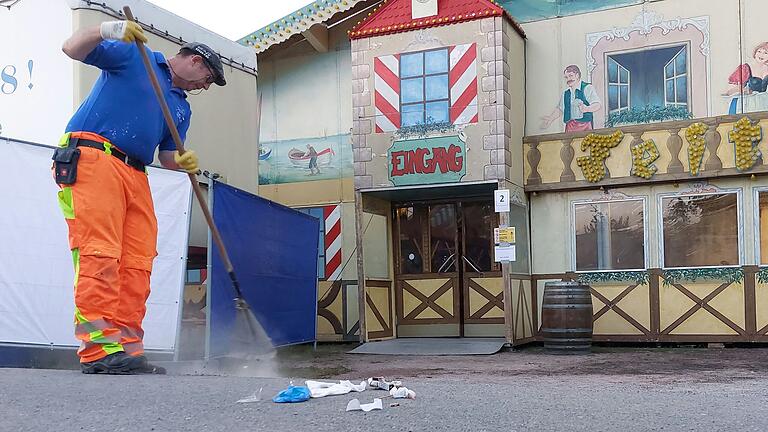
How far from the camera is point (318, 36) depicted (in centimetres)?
1352

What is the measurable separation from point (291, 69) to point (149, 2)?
209 inches

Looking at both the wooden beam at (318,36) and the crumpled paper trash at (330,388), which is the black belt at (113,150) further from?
the wooden beam at (318,36)

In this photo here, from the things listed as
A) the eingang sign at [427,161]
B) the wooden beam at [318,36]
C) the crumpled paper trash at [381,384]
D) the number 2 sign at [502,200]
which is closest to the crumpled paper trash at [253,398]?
the crumpled paper trash at [381,384]

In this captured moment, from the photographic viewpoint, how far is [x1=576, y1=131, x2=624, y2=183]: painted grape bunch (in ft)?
38.8

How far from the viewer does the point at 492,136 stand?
11.4 m

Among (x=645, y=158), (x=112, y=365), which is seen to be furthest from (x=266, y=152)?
(x=112, y=365)

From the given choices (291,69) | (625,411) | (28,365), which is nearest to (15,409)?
(625,411)

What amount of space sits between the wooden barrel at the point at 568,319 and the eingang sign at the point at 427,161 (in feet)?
6.82

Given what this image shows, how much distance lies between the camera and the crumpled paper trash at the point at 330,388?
4.19m

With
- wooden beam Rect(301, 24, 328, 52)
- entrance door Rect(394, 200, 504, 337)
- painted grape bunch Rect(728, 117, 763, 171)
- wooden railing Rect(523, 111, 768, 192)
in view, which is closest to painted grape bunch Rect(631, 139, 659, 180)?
wooden railing Rect(523, 111, 768, 192)

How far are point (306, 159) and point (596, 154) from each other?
4598mm

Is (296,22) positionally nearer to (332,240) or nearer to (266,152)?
(266,152)

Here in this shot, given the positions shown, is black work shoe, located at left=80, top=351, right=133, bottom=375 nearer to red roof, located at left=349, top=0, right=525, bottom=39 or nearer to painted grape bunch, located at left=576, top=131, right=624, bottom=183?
red roof, located at left=349, top=0, right=525, bottom=39

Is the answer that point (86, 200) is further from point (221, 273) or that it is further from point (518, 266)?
point (518, 266)
